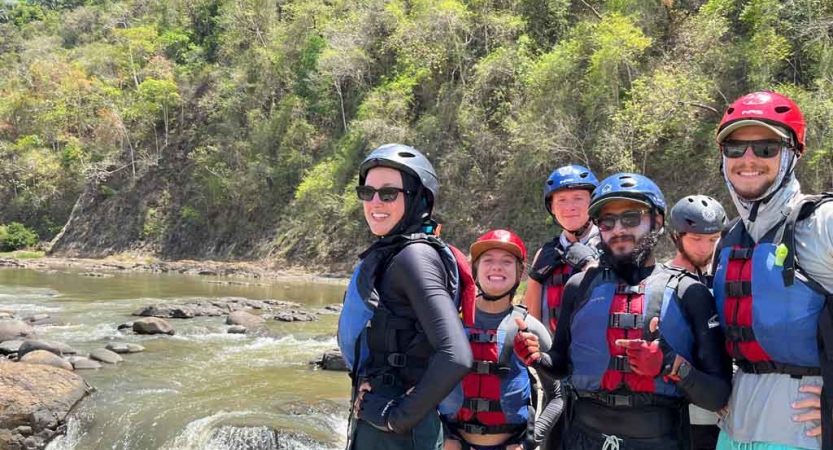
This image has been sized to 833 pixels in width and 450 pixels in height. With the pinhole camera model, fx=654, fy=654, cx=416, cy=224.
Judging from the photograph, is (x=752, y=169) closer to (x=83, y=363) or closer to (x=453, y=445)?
(x=453, y=445)

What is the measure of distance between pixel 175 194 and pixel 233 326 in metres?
28.0

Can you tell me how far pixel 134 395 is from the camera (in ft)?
33.2

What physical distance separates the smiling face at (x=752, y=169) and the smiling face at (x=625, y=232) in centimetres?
41

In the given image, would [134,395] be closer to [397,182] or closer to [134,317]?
[134,317]

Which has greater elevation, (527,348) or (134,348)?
(527,348)

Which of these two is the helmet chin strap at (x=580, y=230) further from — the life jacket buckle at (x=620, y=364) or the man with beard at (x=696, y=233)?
the life jacket buckle at (x=620, y=364)

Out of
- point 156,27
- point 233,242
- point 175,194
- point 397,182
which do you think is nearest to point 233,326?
point 397,182

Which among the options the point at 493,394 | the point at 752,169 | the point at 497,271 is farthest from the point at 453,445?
the point at 752,169

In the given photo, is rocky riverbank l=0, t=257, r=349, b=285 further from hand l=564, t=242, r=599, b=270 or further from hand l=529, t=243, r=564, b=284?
hand l=564, t=242, r=599, b=270

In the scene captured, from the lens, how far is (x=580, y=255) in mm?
3883

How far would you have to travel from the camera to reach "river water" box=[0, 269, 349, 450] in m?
8.49

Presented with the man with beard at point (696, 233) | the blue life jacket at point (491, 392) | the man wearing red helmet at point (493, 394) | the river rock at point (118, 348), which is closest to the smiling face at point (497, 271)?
the man wearing red helmet at point (493, 394)

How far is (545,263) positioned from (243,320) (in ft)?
44.4

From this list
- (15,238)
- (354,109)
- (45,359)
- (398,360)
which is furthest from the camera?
(15,238)
